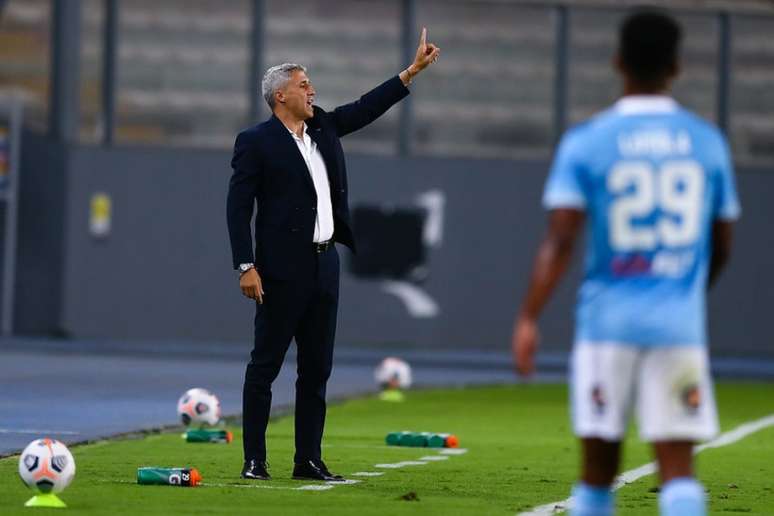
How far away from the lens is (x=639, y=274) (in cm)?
621

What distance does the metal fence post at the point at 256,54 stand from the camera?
98.9ft

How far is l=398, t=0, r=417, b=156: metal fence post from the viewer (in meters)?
30.4

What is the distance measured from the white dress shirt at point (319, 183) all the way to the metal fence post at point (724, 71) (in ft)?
70.2

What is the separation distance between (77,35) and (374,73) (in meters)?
4.70

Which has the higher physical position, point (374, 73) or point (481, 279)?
point (374, 73)

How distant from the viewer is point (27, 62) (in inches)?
1179

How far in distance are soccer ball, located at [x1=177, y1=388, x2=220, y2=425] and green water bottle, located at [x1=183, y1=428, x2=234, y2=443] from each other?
0.36 m

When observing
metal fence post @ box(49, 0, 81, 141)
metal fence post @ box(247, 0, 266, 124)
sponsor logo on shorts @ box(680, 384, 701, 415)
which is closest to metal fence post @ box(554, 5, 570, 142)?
metal fence post @ box(247, 0, 266, 124)

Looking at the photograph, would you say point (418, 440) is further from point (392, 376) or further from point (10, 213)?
point (10, 213)

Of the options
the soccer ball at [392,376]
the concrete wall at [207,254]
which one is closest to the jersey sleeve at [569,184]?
the soccer ball at [392,376]

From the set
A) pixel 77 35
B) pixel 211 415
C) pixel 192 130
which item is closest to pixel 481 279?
pixel 192 130

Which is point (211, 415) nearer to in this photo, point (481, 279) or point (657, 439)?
point (657, 439)

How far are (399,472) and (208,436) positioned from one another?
2.33m

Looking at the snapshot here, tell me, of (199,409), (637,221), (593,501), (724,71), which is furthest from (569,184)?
(724,71)
